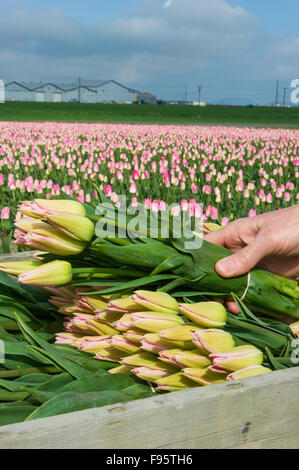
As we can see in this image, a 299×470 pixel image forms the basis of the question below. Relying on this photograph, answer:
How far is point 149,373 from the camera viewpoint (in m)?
1.49

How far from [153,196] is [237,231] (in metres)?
5.27

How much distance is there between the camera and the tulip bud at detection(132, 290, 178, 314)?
58.4 inches

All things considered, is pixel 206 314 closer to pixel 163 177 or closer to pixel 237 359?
pixel 237 359

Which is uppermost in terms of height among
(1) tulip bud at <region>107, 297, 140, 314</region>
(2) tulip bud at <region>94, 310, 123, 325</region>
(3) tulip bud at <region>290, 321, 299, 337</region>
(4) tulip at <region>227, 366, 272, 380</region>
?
(1) tulip bud at <region>107, 297, 140, 314</region>

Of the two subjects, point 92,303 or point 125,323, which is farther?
point 92,303

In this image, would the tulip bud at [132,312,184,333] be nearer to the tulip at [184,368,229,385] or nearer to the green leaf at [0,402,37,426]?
the tulip at [184,368,229,385]

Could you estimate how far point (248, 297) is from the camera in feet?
5.60

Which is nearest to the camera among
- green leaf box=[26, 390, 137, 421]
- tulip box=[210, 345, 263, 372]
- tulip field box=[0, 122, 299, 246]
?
green leaf box=[26, 390, 137, 421]

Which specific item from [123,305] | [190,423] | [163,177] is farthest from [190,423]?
[163,177]

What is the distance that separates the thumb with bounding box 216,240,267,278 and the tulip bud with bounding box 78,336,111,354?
1.34ft

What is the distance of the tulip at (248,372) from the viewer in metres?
1.40

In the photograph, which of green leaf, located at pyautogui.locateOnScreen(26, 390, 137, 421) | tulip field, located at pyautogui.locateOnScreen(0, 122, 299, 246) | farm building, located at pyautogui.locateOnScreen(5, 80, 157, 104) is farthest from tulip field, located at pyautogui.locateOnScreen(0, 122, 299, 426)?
farm building, located at pyautogui.locateOnScreen(5, 80, 157, 104)

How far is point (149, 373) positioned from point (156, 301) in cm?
20
